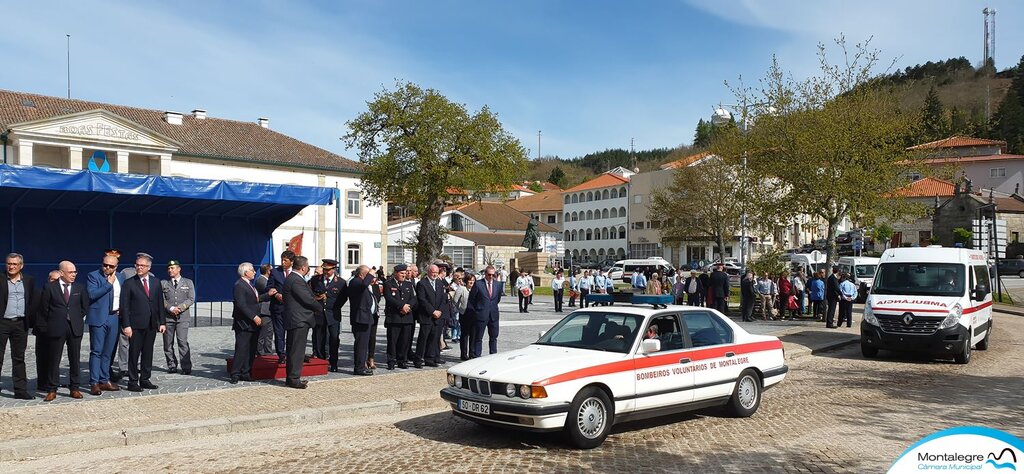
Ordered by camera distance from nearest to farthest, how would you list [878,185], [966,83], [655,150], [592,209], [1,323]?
[1,323] < [878,185] < [592,209] < [966,83] < [655,150]

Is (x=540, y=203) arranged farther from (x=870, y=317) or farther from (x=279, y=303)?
(x=279, y=303)

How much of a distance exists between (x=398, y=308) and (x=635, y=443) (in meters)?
5.65

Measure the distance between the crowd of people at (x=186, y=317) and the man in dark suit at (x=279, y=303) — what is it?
3cm

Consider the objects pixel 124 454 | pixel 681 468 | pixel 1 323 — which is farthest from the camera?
pixel 1 323

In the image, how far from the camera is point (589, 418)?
7.75 m

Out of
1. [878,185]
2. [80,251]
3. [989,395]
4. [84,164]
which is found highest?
[84,164]

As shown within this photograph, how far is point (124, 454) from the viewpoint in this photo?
762 cm

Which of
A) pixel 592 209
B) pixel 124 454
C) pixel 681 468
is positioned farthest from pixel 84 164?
pixel 592 209

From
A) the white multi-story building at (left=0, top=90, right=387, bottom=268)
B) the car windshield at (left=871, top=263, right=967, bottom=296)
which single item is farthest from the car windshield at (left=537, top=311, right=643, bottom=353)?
the white multi-story building at (left=0, top=90, right=387, bottom=268)

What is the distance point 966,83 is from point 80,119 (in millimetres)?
153278

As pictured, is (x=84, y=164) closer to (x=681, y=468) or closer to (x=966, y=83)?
(x=681, y=468)

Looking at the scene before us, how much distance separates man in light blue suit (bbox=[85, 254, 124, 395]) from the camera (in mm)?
10336

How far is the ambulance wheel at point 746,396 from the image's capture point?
922 centimetres
